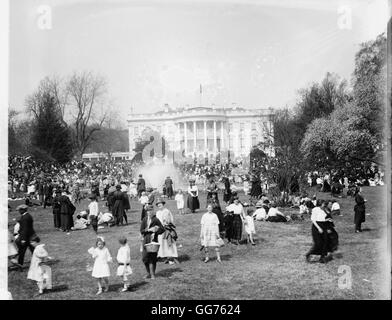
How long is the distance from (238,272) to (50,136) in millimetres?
16257

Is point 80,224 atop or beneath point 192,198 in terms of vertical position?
beneath

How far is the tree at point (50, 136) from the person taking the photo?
19.8 meters

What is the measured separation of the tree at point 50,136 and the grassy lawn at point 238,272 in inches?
305

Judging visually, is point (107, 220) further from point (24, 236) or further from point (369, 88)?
point (369, 88)

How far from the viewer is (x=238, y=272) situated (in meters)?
9.81

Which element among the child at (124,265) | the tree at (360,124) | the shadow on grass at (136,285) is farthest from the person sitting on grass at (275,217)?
the child at (124,265)

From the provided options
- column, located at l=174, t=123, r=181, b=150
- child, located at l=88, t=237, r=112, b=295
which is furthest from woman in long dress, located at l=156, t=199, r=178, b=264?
column, located at l=174, t=123, r=181, b=150

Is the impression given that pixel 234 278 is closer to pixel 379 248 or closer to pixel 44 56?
pixel 379 248

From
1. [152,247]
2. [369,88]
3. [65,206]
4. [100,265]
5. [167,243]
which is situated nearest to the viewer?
[100,265]

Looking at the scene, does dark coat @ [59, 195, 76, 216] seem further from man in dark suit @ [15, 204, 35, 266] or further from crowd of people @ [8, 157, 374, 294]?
man in dark suit @ [15, 204, 35, 266]

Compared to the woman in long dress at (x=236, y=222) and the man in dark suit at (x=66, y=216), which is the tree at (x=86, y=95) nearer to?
the man in dark suit at (x=66, y=216)

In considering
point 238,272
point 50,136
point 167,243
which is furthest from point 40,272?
point 50,136

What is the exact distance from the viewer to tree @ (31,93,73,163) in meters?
19.8

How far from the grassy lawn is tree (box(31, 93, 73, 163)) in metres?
7.75
